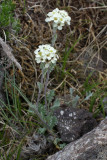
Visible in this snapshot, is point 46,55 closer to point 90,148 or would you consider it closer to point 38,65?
point 90,148

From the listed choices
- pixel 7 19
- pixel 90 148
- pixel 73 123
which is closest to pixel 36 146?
pixel 73 123

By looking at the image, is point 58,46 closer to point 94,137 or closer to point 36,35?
point 36,35

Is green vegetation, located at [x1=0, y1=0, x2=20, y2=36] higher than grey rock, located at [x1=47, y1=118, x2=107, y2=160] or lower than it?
higher

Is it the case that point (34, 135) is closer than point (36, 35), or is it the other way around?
point (34, 135)

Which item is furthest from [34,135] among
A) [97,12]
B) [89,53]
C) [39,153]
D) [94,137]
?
[97,12]

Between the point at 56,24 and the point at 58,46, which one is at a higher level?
the point at 56,24

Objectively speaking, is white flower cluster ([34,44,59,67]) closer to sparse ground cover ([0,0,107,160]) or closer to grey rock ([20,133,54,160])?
sparse ground cover ([0,0,107,160])

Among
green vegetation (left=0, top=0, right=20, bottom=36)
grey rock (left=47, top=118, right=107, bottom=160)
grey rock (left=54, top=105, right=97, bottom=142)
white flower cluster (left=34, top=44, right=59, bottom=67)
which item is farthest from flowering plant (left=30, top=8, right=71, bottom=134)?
green vegetation (left=0, top=0, right=20, bottom=36)
